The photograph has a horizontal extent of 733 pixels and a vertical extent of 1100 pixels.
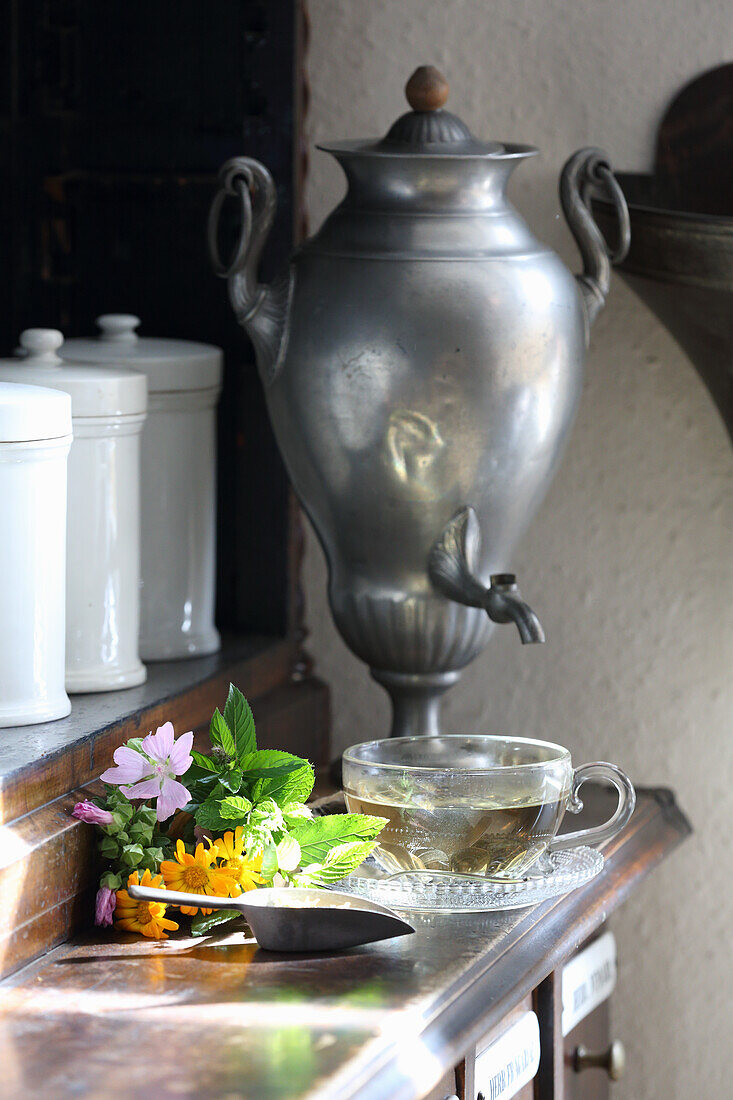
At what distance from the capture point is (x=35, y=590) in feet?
3.38

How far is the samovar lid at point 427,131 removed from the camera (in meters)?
1.15

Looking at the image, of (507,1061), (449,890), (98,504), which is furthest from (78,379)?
(507,1061)

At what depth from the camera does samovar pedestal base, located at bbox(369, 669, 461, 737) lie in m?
1.22

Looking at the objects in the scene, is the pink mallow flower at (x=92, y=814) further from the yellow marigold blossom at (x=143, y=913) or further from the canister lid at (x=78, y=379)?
the canister lid at (x=78, y=379)

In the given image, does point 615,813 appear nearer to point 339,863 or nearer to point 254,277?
point 339,863

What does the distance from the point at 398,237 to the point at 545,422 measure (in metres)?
0.18

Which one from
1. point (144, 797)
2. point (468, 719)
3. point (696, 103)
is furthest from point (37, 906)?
point (696, 103)

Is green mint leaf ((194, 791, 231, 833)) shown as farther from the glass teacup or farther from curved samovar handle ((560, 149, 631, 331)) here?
curved samovar handle ((560, 149, 631, 331))

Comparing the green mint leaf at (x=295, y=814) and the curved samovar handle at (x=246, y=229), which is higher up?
the curved samovar handle at (x=246, y=229)

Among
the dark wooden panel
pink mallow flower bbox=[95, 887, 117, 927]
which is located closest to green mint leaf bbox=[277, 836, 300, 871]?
pink mallow flower bbox=[95, 887, 117, 927]

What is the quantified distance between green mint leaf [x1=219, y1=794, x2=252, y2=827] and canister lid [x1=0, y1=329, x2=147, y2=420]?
1.07ft

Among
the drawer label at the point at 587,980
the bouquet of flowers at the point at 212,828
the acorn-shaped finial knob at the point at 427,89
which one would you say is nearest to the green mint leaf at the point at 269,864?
the bouquet of flowers at the point at 212,828

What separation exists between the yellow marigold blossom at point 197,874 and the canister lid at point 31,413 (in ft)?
0.92

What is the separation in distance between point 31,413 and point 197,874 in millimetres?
314
